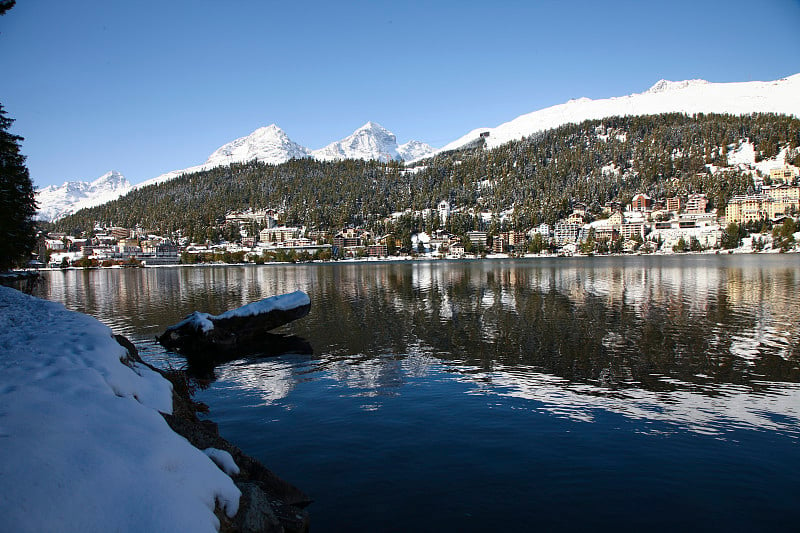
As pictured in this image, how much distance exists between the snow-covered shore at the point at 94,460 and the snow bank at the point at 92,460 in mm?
11

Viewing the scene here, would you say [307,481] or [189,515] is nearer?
[189,515]

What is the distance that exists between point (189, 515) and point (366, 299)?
41896mm

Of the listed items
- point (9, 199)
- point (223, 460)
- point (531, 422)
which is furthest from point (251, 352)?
point (9, 199)

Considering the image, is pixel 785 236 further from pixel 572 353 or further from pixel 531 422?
pixel 531 422

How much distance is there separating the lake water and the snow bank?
2965 mm

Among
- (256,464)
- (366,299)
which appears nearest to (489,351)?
(256,464)

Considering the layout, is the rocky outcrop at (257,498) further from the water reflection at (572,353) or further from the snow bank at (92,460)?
the water reflection at (572,353)

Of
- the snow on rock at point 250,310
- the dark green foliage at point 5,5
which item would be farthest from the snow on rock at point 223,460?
the dark green foliage at point 5,5

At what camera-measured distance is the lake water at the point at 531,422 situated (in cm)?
882

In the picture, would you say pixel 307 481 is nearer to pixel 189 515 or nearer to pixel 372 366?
pixel 189 515

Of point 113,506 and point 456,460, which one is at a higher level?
point 113,506

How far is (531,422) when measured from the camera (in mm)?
12898

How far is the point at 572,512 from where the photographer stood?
867 centimetres

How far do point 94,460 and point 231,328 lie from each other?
21124 mm
